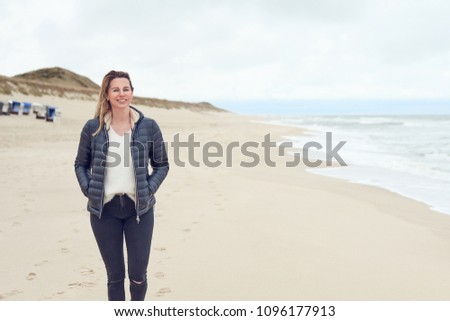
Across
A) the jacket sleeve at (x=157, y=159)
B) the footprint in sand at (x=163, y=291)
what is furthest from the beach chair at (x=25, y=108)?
the jacket sleeve at (x=157, y=159)

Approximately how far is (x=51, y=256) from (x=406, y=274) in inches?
144

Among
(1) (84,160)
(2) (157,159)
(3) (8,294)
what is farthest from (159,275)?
(1) (84,160)

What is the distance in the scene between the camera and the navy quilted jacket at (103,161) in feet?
10.9

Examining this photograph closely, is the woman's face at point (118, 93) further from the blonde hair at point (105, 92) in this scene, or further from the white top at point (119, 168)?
the white top at point (119, 168)

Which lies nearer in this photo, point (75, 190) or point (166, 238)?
point (166, 238)

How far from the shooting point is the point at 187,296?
415 centimetres

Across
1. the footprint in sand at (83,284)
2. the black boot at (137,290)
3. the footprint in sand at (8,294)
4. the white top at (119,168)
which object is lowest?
the footprint in sand at (8,294)

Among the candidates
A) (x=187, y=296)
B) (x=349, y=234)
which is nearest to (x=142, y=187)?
(x=187, y=296)

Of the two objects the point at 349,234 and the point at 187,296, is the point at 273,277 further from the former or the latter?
the point at 349,234

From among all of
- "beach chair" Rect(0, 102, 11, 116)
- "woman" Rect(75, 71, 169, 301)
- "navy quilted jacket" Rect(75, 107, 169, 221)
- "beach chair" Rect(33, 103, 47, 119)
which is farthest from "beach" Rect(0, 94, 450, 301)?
"beach chair" Rect(33, 103, 47, 119)

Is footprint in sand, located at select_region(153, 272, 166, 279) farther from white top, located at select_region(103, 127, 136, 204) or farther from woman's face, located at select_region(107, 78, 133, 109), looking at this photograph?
woman's face, located at select_region(107, 78, 133, 109)

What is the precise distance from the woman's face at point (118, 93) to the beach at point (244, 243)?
175 centimetres

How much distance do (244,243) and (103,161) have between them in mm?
2718

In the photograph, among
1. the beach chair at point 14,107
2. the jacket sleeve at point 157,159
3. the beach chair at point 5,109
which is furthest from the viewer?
the beach chair at point 14,107
